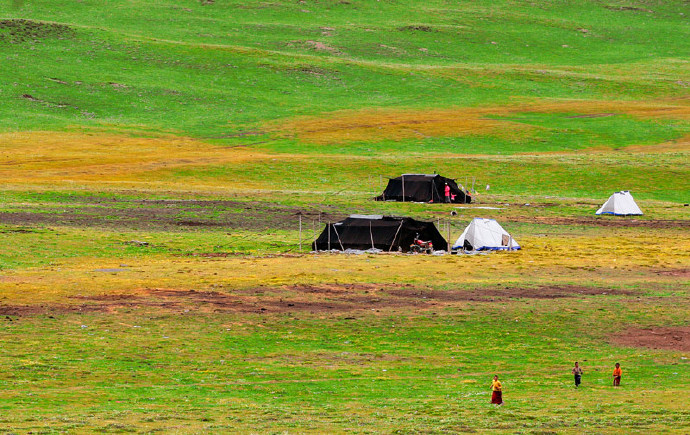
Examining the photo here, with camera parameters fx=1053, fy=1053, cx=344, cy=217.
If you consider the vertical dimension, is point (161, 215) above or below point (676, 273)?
above

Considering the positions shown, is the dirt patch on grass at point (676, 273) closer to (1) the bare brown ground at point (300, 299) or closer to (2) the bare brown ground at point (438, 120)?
(1) the bare brown ground at point (300, 299)

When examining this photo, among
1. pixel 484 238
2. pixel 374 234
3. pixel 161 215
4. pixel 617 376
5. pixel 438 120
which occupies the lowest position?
pixel 617 376

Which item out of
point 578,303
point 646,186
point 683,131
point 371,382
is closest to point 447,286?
point 578,303

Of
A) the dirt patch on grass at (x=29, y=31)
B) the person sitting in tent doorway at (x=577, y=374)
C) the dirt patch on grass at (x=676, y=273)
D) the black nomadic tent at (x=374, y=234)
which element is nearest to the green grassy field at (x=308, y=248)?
the dirt patch on grass at (x=676, y=273)

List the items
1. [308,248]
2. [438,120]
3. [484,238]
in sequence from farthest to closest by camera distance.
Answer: [438,120] → [484,238] → [308,248]

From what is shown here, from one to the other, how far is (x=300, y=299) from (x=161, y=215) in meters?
26.9

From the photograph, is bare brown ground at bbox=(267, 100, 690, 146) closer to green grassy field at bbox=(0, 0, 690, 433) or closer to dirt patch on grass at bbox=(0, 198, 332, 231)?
green grassy field at bbox=(0, 0, 690, 433)

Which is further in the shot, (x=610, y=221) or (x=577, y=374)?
(x=610, y=221)

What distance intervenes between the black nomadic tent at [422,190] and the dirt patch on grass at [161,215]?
9615 millimetres

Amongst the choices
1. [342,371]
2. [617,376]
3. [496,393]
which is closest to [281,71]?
[342,371]

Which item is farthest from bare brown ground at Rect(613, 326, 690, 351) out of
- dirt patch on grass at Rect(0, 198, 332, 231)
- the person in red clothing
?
dirt patch on grass at Rect(0, 198, 332, 231)

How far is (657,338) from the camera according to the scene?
35.1 meters

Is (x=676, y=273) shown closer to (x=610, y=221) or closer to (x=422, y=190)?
(x=610, y=221)

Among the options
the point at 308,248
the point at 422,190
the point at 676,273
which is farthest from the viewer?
the point at 422,190
